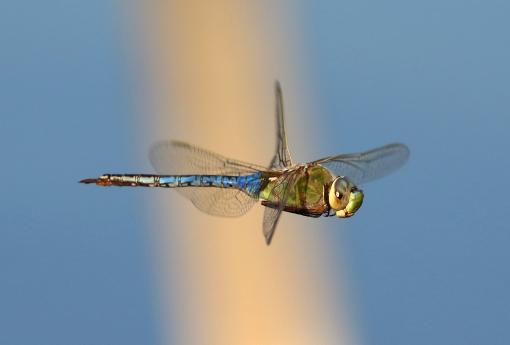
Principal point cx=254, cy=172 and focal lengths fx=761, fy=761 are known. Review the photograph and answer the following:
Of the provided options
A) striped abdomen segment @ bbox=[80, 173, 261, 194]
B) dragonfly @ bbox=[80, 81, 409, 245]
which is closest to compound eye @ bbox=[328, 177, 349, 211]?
dragonfly @ bbox=[80, 81, 409, 245]

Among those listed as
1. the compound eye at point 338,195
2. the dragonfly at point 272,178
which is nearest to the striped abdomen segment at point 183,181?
the dragonfly at point 272,178

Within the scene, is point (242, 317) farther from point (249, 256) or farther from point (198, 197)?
point (198, 197)

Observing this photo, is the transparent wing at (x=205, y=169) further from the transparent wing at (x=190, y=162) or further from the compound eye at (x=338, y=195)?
the compound eye at (x=338, y=195)

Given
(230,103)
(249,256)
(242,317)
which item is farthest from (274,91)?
(242,317)

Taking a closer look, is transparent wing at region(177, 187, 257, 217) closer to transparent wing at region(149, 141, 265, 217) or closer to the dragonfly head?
transparent wing at region(149, 141, 265, 217)

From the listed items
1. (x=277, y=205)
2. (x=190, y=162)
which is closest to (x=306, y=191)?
(x=277, y=205)

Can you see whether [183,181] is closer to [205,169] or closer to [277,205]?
[205,169]
